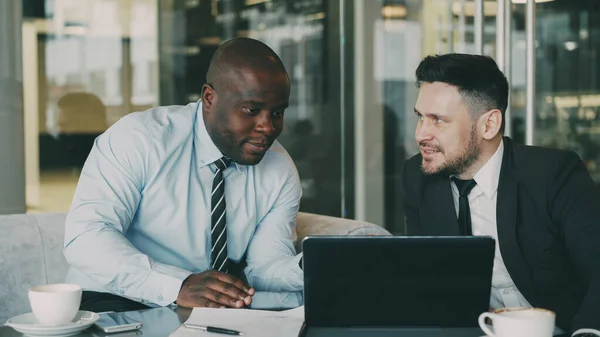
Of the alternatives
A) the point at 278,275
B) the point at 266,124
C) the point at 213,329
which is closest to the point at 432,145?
the point at 266,124

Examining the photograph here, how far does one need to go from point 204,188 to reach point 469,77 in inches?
35.1

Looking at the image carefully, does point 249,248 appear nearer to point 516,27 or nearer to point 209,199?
point 209,199

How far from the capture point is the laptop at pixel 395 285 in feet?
5.61

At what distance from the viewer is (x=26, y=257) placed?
276cm

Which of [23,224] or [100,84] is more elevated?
[100,84]

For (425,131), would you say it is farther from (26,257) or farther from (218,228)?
(26,257)

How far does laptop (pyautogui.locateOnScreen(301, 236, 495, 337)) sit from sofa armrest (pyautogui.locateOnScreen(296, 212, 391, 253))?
3.97 ft

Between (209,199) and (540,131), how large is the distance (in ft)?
12.5

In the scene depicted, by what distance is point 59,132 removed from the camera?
4.64 meters

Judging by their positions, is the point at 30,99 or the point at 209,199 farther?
the point at 30,99

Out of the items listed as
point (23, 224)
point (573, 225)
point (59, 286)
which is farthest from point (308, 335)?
point (23, 224)

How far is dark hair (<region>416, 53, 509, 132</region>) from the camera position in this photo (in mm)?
2617

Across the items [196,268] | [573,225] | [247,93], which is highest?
[247,93]

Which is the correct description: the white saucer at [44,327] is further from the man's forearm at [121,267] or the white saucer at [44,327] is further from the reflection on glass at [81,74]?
the reflection on glass at [81,74]
